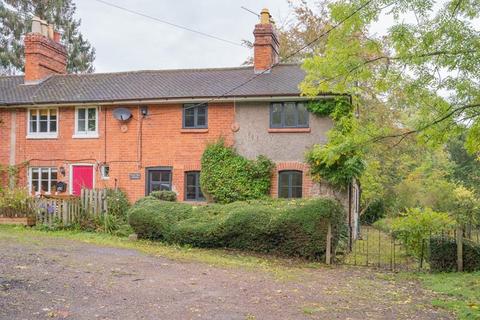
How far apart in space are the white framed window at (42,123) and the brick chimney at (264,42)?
9.35 metres

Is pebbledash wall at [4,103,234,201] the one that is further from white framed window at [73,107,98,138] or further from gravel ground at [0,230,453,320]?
gravel ground at [0,230,453,320]

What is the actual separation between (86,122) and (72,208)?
5019mm

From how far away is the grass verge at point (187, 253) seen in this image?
12.7 metres

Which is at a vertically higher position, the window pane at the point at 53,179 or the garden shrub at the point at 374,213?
the window pane at the point at 53,179

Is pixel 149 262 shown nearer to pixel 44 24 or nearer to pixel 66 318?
pixel 66 318

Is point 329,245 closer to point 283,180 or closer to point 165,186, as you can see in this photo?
point 283,180

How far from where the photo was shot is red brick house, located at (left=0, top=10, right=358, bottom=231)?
19.4 m

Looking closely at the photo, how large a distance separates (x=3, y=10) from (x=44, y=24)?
894 inches

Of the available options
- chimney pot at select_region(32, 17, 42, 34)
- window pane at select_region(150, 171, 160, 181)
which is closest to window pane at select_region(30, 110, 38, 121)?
chimney pot at select_region(32, 17, 42, 34)

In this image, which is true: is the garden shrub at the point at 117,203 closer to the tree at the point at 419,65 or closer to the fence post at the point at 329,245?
the fence post at the point at 329,245

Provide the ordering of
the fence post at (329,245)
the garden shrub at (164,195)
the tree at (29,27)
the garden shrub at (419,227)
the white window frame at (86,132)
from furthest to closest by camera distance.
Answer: the tree at (29,27) → the white window frame at (86,132) → the garden shrub at (164,195) → the garden shrub at (419,227) → the fence post at (329,245)

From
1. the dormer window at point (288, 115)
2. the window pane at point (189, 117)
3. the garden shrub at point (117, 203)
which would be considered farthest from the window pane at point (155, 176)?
the dormer window at point (288, 115)

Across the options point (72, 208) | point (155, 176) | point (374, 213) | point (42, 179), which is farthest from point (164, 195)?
point (374, 213)

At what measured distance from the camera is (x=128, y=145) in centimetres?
2116
